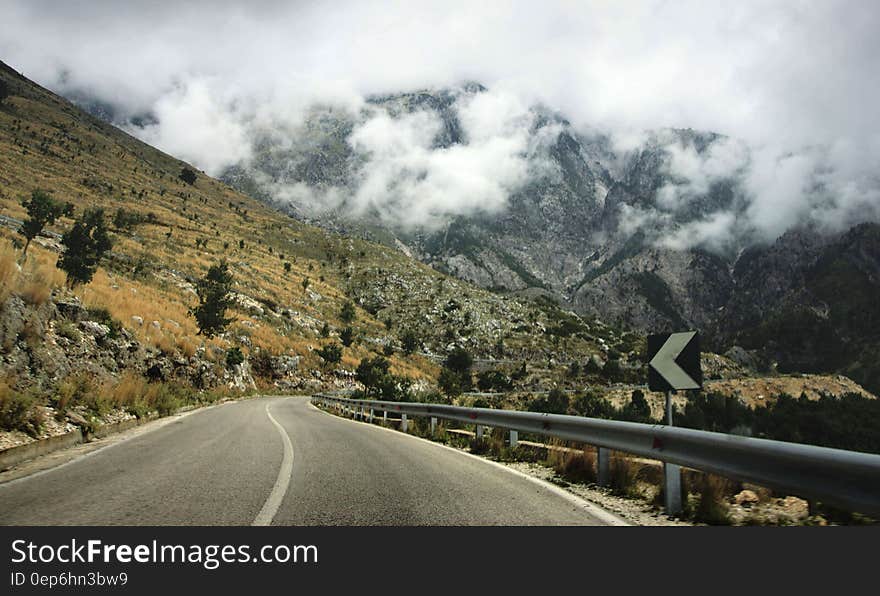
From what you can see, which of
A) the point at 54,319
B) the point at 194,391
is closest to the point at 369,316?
the point at 194,391

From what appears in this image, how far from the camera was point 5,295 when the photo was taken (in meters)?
12.3

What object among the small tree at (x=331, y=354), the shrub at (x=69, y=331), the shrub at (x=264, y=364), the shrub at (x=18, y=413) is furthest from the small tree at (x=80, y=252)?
the small tree at (x=331, y=354)

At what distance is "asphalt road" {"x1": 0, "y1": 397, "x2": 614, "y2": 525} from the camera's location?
197 inches

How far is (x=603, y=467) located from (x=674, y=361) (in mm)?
1858

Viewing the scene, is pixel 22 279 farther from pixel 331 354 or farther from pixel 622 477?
pixel 331 354

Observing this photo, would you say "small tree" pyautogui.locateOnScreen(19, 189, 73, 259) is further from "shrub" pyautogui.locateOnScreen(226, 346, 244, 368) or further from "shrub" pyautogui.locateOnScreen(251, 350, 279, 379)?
"shrub" pyautogui.locateOnScreen(251, 350, 279, 379)

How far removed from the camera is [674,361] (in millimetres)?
6938

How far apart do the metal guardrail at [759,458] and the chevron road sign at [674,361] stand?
2.62 ft

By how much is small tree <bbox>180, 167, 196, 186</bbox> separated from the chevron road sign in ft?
508

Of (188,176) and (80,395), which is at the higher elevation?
(188,176)

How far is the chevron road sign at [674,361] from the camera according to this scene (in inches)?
263

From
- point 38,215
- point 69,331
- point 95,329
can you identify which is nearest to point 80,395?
point 69,331

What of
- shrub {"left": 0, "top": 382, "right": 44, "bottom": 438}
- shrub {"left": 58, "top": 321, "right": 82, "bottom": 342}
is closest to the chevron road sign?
shrub {"left": 0, "top": 382, "right": 44, "bottom": 438}
